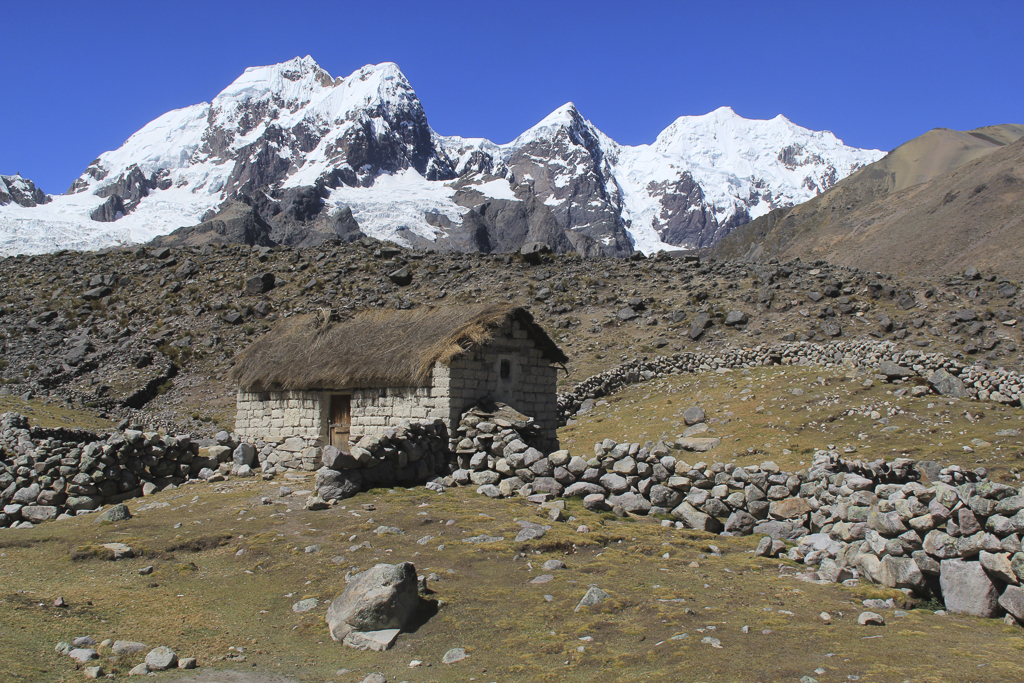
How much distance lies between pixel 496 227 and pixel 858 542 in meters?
190

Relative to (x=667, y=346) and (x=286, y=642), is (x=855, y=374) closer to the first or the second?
(x=667, y=346)

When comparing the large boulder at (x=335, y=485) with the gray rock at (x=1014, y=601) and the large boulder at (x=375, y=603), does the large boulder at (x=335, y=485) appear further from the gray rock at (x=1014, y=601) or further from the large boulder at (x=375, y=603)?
the gray rock at (x=1014, y=601)

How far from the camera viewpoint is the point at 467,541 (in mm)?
10125

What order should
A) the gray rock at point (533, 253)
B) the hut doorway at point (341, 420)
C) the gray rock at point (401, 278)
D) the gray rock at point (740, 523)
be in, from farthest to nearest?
1. the gray rock at point (533, 253)
2. the gray rock at point (401, 278)
3. the hut doorway at point (341, 420)
4. the gray rock at point (740, 523)

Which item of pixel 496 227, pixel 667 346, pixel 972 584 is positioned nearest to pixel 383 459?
pixel 972 584

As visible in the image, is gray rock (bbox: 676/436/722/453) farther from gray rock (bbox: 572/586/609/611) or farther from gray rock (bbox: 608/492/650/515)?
gray rock (bbox: 572/586/609/611)

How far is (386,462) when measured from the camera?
13.7 metres

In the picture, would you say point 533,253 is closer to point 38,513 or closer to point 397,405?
point 397,405

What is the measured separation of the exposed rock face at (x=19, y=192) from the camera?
7259 inches

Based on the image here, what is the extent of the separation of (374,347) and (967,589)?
14332 mm

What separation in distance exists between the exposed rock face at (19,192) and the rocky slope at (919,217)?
7386 inches

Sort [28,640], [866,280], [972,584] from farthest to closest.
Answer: [866,280], [972,584], [28,640]

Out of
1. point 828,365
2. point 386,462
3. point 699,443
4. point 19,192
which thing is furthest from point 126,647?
point 19,192

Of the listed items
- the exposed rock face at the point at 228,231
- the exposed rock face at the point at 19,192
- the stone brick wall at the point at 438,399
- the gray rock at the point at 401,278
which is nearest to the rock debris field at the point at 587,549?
the stone brick wall at the point at 438,399
